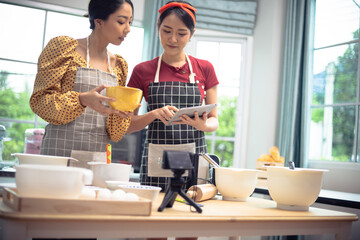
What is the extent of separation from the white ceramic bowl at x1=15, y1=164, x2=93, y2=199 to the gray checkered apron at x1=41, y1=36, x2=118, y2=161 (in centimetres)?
62

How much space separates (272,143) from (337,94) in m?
0.86

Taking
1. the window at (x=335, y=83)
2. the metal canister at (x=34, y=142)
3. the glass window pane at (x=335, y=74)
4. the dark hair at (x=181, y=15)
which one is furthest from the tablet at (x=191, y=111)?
the glass window pane at (x=335, y=74)

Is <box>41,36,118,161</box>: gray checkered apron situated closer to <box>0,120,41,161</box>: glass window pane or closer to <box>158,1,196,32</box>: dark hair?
<box>158,1,196,32</box>: dark hair

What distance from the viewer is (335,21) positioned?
152 inches

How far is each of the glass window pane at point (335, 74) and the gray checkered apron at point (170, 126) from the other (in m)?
2.40

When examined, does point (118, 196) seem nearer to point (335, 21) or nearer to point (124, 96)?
point (124, 96)

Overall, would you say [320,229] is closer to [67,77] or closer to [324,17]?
[67,77]

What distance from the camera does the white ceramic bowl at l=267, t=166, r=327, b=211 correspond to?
49.9 inches

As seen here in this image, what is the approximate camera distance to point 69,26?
397 centimetres

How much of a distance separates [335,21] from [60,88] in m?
3.33

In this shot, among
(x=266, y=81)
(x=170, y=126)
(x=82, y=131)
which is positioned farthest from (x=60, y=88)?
(x=266, y=81)

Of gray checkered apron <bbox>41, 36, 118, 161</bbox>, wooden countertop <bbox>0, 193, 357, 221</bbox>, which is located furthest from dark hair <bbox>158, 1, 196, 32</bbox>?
wooden countertop <bbox>0, 193, 357, 221</bbox>

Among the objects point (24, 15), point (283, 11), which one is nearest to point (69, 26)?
point (24, 15)

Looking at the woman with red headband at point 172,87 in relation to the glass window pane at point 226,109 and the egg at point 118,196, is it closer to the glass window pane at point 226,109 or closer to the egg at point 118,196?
the egg at point 118,196
